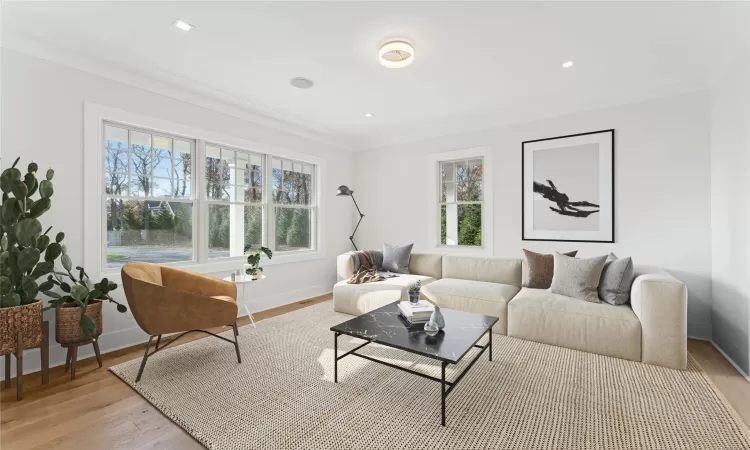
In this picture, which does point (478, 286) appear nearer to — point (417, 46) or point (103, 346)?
point (417, 46)

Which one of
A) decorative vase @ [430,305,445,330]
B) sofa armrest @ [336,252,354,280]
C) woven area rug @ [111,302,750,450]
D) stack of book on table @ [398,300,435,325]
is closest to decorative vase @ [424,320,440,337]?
decorative vase @ [430,305,445,330]

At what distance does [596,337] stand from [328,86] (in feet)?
11.4

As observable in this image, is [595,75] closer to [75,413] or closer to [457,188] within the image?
[457,188]

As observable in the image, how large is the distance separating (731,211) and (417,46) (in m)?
2.98

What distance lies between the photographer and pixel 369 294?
3893mm

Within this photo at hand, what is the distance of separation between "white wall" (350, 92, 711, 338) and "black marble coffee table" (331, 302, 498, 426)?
2.23 metres

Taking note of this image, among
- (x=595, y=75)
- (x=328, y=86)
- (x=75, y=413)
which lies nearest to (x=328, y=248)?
(x=328, y=86)

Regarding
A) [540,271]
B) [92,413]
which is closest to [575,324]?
[540,271]

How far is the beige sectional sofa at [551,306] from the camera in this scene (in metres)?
2.55

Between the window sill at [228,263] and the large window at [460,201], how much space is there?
1977mm

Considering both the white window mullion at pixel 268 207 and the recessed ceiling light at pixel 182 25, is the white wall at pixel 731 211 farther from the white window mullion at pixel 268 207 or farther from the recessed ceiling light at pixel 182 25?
the white window mullion at pixel 268 207

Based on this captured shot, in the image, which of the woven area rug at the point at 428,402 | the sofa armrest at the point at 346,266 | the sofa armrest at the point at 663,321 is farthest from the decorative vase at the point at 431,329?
the sofa armrest at the point at 346,266

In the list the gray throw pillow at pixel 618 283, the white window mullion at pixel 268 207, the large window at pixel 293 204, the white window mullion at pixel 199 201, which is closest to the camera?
the gray throw pillow at pixel 618 283

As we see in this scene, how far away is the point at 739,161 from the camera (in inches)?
103
